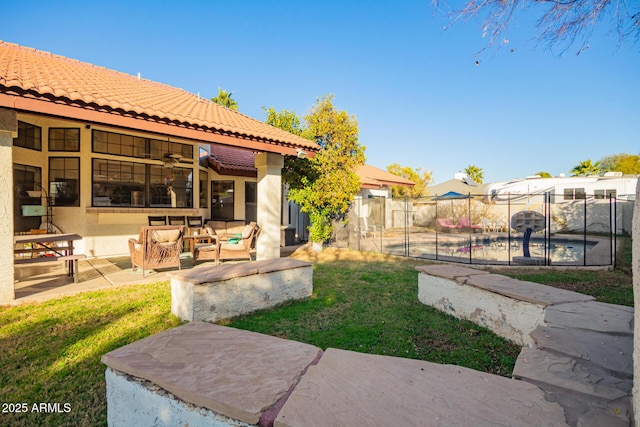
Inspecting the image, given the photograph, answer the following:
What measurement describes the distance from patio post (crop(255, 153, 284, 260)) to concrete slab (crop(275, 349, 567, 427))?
638 cm

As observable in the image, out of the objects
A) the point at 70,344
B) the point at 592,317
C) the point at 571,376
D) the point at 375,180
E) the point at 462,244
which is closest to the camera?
the point at 571,376

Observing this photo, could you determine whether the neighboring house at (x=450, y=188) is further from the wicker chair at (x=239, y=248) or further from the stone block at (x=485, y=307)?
the stone block at (x=485, y=307)

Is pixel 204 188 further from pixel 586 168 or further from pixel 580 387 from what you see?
pixel 586 168

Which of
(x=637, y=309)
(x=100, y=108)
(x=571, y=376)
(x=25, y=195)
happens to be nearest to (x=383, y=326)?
(x=571, y=376)

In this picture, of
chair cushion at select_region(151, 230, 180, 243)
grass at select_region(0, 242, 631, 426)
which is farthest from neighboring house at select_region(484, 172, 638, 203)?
chair cushion at select_region(151, 230, 180, 243)

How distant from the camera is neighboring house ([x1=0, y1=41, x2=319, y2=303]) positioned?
4.92 meters

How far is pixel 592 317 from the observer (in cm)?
285

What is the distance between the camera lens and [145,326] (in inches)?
157

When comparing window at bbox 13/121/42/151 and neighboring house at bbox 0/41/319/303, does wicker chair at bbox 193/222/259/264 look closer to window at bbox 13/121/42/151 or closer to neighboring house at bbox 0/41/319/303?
neighboring house at bbox 0/41/319/303

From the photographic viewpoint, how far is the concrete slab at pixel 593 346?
200 centimetres

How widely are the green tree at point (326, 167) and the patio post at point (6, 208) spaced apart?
7080 mm

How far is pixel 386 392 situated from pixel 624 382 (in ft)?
4.66

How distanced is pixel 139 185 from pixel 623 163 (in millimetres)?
52162

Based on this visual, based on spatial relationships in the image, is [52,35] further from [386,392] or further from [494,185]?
[494,185]
